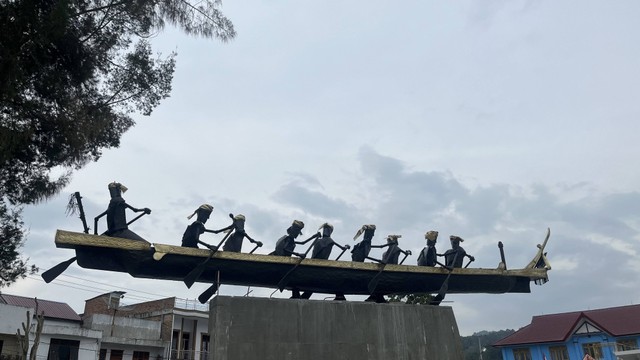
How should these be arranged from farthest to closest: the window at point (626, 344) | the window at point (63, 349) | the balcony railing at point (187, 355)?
1. the window at point (626, 344)
2. the balcony railing at point (187, 355)
3. the window at point (63, 349)

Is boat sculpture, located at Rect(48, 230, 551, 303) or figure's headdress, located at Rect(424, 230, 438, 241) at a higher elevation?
figure's headdress, located at Rect(424, 230, 438, 241)

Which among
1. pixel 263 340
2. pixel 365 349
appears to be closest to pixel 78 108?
pixel 263 340

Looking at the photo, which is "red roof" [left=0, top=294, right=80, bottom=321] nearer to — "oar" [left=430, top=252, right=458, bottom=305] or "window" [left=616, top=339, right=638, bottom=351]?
"oar" [left=430, top=252, right=458, bottom=305]

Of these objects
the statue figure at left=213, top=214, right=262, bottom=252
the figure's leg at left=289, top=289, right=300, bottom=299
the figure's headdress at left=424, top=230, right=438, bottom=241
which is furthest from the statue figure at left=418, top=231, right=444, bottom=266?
the statue figure at left=213, top=214, right=262, bottom=252

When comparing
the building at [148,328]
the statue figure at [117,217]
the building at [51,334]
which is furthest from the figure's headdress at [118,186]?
the building at [148,328]

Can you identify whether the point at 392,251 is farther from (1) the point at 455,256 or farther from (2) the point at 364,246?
(1) the point at 455,256

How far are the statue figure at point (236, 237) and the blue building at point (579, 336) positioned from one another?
2378 cm

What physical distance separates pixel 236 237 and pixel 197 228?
2.44 ft

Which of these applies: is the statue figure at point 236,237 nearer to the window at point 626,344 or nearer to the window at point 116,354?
the window at point 116,354

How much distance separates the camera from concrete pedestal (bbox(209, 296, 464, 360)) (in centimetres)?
788

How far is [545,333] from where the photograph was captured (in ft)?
94.9

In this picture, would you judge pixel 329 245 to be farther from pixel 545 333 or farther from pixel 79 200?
pixel 545 333

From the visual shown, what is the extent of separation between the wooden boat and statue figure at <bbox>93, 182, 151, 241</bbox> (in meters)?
0.27

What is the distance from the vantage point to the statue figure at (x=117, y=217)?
25.5 ft
